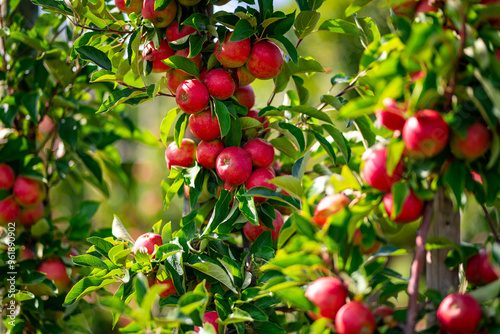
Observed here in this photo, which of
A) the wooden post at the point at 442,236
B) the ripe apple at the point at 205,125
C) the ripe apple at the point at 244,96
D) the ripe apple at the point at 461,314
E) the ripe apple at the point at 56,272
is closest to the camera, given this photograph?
the ripe apple at the point at 461,314

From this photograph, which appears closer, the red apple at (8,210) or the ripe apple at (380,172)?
the ripe apple at (380,172)

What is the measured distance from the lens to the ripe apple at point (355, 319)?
2.03ft

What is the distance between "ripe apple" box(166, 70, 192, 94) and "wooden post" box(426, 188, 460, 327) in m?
0.63

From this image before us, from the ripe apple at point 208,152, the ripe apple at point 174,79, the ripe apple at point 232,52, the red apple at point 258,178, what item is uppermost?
the ripe apple at point 232,52

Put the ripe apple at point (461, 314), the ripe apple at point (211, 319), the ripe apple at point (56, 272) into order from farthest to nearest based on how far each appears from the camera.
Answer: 1. the ripe apple at point (56, 272)
2. the ripe apple at point (211, 319)
3. the ripe apple at point (461, 314)

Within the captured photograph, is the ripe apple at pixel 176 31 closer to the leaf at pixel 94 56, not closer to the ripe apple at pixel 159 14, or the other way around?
the ripe apple at pixel 159 14

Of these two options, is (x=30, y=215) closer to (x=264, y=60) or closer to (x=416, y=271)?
(x=264, y=60)

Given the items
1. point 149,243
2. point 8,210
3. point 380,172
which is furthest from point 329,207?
point 8,210

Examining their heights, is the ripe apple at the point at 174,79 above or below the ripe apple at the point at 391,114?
below

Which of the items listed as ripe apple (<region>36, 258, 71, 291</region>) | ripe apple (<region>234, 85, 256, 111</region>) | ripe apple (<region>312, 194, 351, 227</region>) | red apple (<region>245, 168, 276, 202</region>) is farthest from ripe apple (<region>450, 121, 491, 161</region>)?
ripe apple (<region>36, 258, 71, 291</region>)

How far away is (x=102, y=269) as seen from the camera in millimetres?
981

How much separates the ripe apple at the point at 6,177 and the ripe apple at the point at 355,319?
1.19 m

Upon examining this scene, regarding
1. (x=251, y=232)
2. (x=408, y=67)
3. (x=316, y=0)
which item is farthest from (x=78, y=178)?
(x=408, y=67)

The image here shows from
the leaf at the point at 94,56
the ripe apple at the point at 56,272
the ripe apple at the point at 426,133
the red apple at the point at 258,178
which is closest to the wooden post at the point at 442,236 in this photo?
the ripe apple at the point at 426,133
